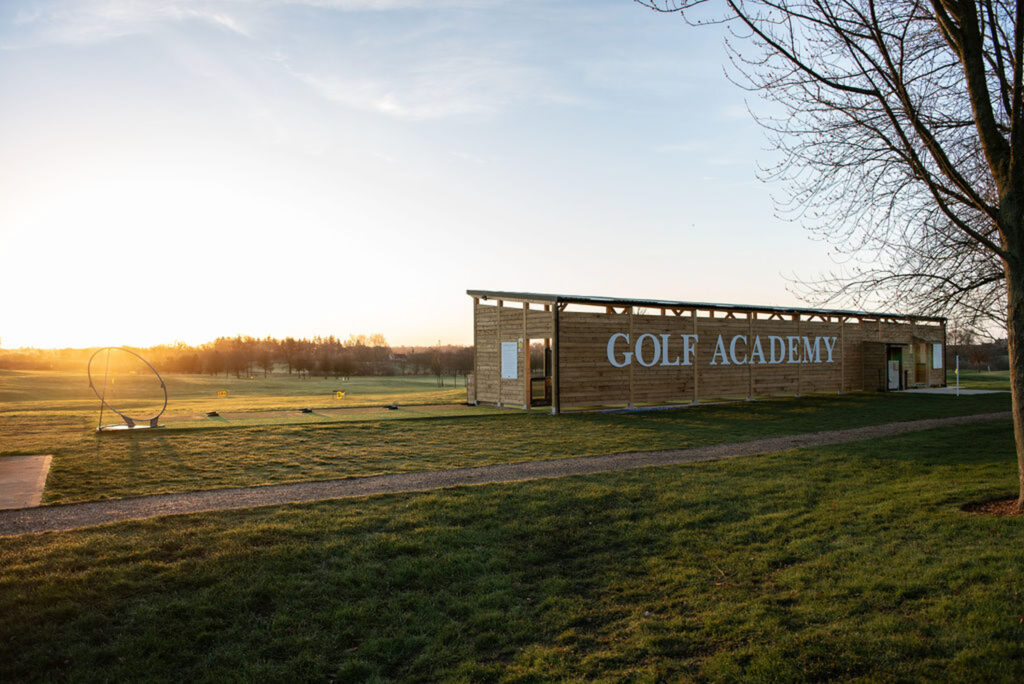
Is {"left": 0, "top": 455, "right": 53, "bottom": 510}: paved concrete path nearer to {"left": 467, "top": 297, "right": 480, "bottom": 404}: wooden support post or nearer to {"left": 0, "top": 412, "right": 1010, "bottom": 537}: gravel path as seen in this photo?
{"left": 0, "top": 412, "right": 1010, "bottom": 537}: gravel path

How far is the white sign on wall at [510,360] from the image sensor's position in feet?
69.0

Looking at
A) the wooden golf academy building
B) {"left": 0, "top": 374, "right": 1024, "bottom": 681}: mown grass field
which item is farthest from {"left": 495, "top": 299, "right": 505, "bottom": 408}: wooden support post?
{"left": 0, "top": 374, "right": 1024, "bottom": 681}: mown grass field

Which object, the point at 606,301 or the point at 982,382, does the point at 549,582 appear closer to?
the point at 606,301

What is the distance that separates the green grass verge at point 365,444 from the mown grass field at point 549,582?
198 mm

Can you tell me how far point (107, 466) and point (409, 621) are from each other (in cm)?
782

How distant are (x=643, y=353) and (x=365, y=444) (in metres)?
11.6

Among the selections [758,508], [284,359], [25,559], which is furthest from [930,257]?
[284,359]

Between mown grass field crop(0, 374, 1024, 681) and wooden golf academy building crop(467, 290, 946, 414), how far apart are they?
1036cm

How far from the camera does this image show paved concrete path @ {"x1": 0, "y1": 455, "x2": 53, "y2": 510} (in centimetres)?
786

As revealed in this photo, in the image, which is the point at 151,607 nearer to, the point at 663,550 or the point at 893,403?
the point at 663,550

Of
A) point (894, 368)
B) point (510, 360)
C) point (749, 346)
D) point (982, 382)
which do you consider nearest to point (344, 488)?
point (510, 360)

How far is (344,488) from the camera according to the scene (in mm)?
8617

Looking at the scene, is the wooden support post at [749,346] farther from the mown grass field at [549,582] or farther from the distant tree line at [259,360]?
the distant tree line at [259,360]

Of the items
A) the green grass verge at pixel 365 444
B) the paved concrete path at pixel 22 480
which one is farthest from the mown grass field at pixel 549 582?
the paved concrete path at pixel 22 480
